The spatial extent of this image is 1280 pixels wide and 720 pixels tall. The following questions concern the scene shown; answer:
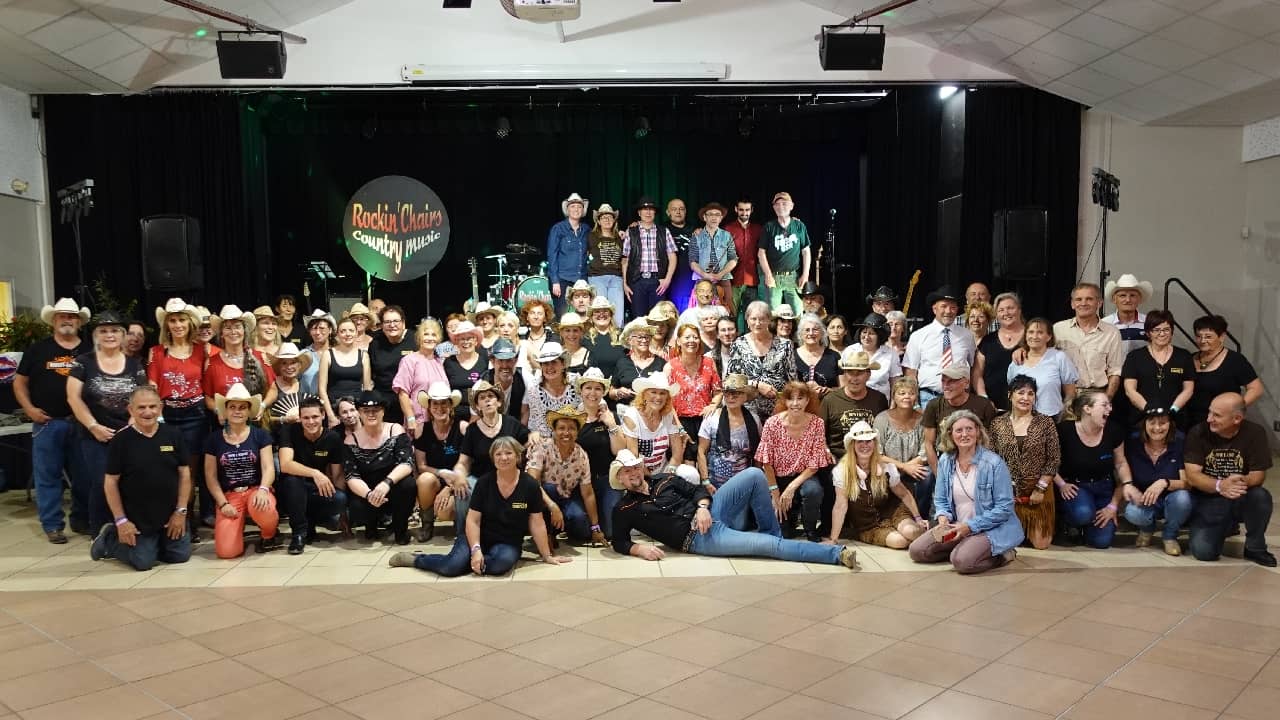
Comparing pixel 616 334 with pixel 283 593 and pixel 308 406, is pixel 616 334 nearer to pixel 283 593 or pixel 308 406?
pixel 308 406

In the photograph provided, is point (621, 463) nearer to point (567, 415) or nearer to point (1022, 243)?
point (567, 415)

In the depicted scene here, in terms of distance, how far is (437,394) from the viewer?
20.1ft

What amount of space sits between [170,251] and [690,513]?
627 cm

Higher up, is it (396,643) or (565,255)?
(565,255)

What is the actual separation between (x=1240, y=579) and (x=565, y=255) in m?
6.25

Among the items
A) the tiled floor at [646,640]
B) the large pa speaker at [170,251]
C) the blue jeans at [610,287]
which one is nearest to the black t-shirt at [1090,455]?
the tiled floor at [646,640]

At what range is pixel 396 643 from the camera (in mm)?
4324

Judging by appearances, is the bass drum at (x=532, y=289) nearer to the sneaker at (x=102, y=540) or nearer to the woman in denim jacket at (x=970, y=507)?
the sneaker at (x=102, y=540)

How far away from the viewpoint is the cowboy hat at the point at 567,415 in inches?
232

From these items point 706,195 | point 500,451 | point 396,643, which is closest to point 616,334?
point 500,451

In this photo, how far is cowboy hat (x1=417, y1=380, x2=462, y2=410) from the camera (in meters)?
6.14

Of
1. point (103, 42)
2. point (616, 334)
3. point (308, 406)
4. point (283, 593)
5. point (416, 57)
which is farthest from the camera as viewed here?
point (416, 57)

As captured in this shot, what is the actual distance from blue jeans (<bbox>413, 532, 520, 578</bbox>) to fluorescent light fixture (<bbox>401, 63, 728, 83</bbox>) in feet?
17.8

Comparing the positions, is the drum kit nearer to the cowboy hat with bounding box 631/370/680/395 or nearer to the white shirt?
the cowboy hat with bounding box 631/370/680/395
